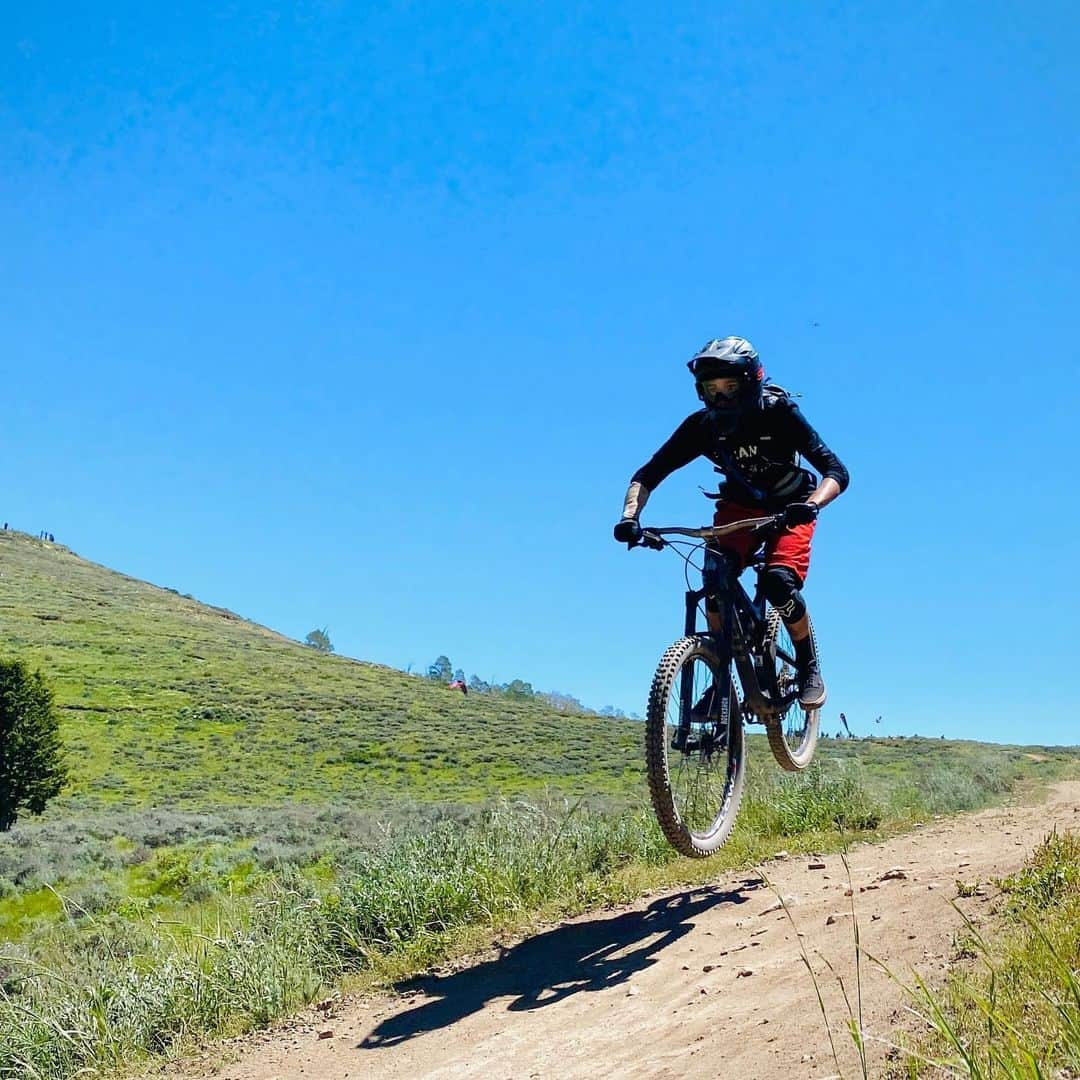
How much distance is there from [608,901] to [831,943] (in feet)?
6.80

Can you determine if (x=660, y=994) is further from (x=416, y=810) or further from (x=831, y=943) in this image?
(x=416, y=810)

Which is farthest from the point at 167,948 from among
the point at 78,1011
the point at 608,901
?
the point at 608,901

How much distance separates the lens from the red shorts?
6.27m

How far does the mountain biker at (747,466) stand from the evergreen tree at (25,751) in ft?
103

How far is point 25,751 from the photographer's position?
3434cm

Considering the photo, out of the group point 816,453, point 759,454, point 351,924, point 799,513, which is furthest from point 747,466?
point 351,924

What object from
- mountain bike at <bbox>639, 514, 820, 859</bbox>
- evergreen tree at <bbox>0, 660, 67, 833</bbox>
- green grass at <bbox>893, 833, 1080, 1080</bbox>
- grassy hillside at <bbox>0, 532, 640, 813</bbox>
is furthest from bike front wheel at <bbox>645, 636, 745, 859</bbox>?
evergreen tree at <bbox>0, 660, 67, 833</bbox>

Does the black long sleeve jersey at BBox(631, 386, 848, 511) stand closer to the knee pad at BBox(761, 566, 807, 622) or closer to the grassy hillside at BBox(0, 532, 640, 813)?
the knee pad at BBox(761, 566, 807, 622)

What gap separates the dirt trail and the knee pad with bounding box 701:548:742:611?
1677 millimetres

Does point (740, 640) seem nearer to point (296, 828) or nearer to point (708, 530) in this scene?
point (708, 530)

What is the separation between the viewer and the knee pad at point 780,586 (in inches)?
248

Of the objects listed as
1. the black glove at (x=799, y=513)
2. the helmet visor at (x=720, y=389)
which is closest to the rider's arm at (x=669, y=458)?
the helmet visor at (x=720, y=389)

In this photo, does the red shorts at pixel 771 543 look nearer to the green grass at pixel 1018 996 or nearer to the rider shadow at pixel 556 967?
the rider shadow at pixel 556 967

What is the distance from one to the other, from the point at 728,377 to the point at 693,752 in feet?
6.92
